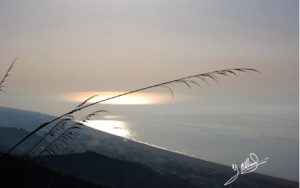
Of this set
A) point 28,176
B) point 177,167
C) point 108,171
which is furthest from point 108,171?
point 28,176

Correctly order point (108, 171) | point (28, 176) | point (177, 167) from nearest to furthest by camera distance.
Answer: point (28, 176), point (108, 171), point (177, 167)

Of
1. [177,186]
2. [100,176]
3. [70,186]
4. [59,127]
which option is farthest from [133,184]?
[59,127]

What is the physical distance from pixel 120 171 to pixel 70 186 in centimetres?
6365

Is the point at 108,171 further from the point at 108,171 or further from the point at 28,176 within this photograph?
the point at 28,176

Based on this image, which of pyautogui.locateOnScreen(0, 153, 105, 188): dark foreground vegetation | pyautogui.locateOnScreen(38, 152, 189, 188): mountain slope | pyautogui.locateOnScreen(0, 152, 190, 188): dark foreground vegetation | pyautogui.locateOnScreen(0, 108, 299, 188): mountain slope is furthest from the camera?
pyautogui.locateOnScreen(0, 108, 299, 188): mountain slope

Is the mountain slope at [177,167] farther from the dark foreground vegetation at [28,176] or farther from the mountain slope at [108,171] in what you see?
the dark foreground vegetation at [28,176]

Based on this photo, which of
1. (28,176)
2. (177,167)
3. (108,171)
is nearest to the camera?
(28,176)

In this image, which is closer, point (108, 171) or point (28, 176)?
point (28, 176)

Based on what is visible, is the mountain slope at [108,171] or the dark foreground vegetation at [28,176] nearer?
the dark foreground vegetation at [28,176]

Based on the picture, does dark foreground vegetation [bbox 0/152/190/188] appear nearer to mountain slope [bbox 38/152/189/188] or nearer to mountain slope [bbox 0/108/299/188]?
mountain slope [bbox 38/152/189/188]

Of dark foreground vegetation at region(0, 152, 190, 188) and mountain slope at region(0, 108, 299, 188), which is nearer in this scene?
dark foreground vegetation at region(0, 152, 190, 188)

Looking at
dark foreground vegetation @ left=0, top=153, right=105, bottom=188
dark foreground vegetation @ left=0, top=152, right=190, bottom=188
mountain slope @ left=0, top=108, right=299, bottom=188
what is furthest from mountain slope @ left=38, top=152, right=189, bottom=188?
dark foreground vegetation @ left=0, top=153, right=105, bottom=188

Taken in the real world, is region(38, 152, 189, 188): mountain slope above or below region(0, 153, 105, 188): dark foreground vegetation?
below

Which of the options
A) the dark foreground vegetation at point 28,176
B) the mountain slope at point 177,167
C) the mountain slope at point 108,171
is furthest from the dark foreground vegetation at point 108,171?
the dark foreground vegetation at point 28,176
